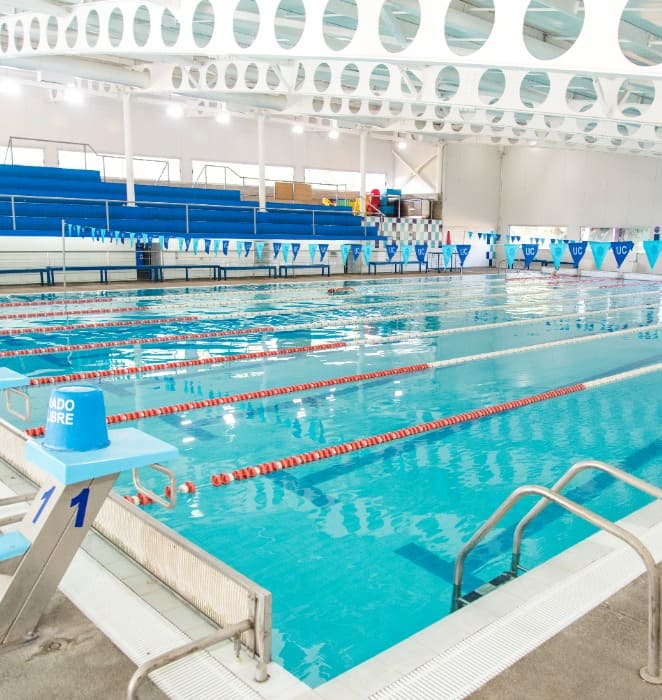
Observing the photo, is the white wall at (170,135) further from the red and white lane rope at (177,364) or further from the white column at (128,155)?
the red and white lane rope at (177,364)

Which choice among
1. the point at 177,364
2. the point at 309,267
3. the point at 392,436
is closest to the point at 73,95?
the point at 309,267

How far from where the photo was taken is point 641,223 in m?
22.2

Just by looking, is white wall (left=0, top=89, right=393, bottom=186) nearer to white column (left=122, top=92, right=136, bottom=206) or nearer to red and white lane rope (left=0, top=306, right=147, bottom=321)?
white column (left=122, top=92, right=136, bottom=206)

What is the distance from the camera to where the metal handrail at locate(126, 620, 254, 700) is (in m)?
1.58

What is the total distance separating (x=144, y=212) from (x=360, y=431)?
12.5 metres

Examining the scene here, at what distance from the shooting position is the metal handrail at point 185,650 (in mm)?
1577

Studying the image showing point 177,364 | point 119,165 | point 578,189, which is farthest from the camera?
point 578,189

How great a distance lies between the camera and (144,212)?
15742mm

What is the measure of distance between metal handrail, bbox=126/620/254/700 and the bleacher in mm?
12780

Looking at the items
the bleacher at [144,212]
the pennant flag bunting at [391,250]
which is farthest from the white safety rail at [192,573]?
the pennant flag bunting at [391,250]

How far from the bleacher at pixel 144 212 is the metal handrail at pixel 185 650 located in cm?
1278

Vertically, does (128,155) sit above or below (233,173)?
below

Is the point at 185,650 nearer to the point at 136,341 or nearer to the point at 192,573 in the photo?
the point at 192,573

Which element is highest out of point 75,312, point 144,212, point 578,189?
point 578,189
